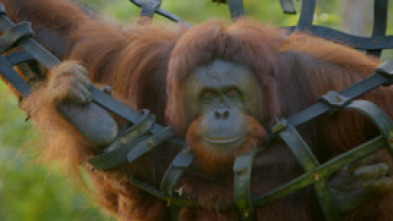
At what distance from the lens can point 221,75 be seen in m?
4.18

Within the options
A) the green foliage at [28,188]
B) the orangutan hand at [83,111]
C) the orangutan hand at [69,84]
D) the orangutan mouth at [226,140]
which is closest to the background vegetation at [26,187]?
the green foliage at [28,188]

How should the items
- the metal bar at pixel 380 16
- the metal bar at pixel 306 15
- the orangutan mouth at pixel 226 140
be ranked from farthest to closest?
the metal bar at pixel 306 15 → the metal bar at pixel 380 16 → the orangutan mouth at pixel 226 140

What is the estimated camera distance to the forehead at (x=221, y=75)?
13.7 ft

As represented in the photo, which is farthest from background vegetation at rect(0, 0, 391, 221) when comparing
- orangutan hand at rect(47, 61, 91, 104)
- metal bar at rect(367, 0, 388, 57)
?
orangutan hand at rect(47, 61, 91, 104)

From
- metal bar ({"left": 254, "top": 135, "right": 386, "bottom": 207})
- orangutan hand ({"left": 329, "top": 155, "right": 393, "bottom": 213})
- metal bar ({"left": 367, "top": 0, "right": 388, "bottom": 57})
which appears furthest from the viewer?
metal bar ({"left": 367, "top": 0, "right": 388, "bottom": 57})

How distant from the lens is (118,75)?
4680 millimetres

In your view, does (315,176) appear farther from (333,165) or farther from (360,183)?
(360,183)

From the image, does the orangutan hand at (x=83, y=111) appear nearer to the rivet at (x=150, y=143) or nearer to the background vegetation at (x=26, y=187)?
the rivet at (x=150, y=143)

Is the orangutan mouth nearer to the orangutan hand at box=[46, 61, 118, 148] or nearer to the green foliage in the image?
the orangutan hand at box=[46, 61, 118, 148]

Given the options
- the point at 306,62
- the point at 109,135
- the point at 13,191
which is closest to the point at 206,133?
the point at 109,135

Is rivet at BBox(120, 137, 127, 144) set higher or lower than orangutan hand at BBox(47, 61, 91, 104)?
lower

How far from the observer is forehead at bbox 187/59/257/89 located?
13.7ft

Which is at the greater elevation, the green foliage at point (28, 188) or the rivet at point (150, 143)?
the rivet at point (150, 143)

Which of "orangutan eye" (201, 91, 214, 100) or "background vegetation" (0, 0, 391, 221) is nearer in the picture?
"orangutan eye" (201, 91, 214, 100)
